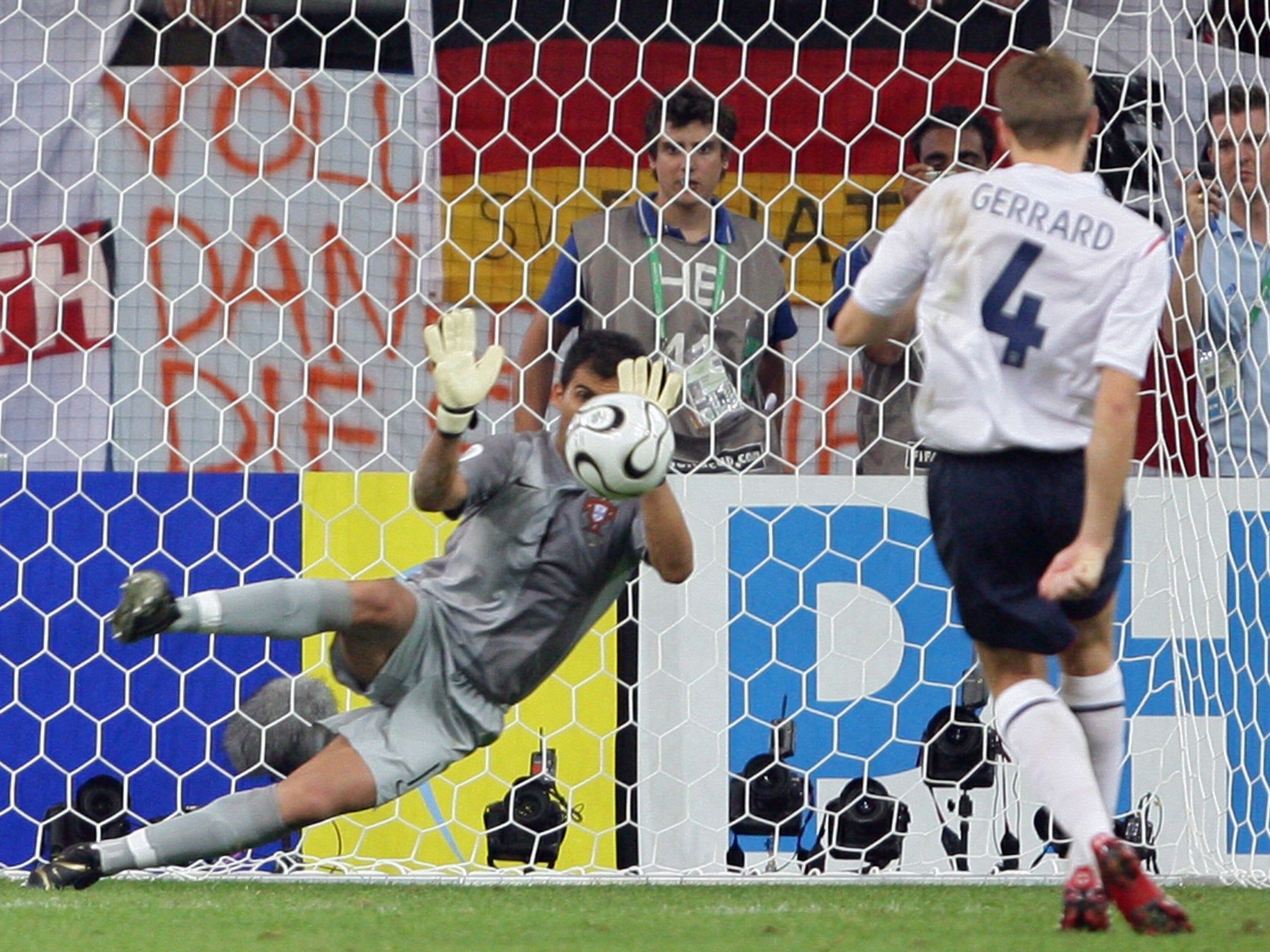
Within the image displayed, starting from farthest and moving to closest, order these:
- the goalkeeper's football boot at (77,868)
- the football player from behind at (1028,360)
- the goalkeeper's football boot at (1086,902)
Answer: the goalkeeper's football boot at (77,868)
the football player from behind at (1028,360)
the goalkeeper's football boot at (1086,902)

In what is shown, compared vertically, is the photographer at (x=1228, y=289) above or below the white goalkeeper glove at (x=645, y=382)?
above

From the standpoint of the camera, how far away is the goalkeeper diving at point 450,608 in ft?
12.2

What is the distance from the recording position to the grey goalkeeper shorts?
3928 mm

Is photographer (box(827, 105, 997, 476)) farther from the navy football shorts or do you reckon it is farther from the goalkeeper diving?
the navy football shorts

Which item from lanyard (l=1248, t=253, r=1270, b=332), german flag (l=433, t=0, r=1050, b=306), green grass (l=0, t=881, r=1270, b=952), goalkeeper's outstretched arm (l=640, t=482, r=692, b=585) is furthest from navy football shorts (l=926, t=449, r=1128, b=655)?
german flag (l=433, t=0, r=1050, b=306)

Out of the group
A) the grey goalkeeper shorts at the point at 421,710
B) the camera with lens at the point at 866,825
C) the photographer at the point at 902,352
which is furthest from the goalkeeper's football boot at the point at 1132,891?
the photographer at the point at 902,352

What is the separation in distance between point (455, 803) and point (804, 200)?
6.78 feet

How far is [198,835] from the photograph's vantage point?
375cm

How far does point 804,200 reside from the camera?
5.56 metres

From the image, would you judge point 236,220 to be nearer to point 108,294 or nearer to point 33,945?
point 108,294

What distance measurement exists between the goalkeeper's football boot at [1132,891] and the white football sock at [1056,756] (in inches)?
2.2

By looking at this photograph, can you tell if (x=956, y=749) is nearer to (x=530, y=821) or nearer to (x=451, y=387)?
(x=530, y=821)

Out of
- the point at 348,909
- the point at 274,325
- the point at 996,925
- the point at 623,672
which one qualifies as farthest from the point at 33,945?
the point at 274,325

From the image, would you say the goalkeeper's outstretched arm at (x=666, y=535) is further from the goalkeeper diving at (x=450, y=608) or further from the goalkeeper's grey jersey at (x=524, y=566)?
the goalkeeper's grey jersey at (x=524, y=566)
